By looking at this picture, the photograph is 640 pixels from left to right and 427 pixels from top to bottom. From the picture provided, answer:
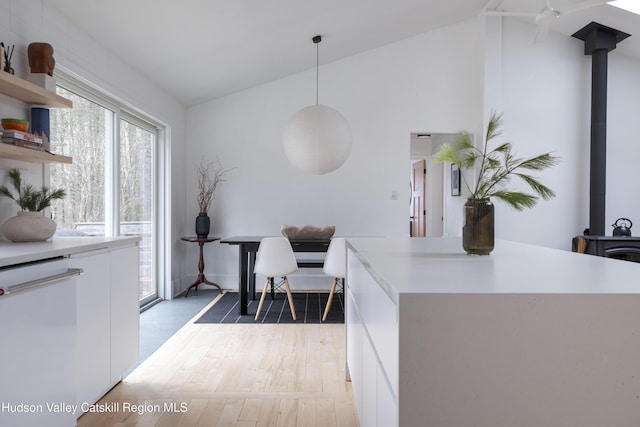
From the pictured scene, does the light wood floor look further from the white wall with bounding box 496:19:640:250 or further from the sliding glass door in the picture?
the white wall with bounding box 496:19:640:250

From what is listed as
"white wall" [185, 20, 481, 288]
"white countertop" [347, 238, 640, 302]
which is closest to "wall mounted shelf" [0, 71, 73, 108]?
"white countertop" [347, 238, 640, 302]

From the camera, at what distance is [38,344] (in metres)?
1.51

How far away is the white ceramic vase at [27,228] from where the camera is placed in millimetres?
1914

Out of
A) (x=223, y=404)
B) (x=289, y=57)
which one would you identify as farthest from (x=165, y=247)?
(x=223, y=404)

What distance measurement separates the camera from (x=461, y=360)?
82 centimetres

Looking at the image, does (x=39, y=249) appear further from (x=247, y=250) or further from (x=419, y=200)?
(x=419, y=200)

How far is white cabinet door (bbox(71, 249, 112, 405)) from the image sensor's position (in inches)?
74.5

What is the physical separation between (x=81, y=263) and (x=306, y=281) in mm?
3486

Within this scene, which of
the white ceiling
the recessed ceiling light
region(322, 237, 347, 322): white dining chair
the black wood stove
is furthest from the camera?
the black wood stove

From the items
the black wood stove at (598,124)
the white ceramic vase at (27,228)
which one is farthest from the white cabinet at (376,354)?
the black wood stove at (598,124)

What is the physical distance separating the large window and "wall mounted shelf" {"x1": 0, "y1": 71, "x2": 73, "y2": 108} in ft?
1.58

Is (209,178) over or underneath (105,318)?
over

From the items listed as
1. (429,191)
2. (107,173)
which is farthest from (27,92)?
(429,191)

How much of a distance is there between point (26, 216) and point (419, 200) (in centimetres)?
651
